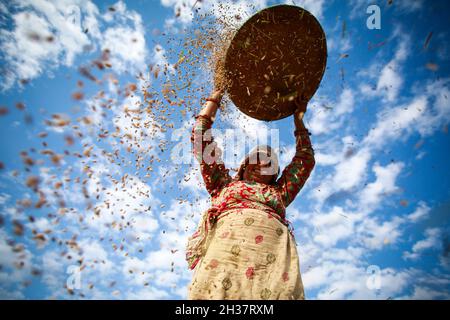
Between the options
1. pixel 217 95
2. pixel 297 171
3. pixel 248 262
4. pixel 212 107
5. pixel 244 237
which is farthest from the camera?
pixel 217 95

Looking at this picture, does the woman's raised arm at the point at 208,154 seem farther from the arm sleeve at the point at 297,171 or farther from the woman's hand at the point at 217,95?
the arm sleeve at the point at 297,171

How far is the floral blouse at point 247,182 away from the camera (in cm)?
292

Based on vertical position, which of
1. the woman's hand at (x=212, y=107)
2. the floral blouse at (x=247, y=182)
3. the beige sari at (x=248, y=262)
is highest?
the woman's hand at (x=212, y=107)

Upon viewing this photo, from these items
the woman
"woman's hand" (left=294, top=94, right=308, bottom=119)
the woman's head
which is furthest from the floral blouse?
"woman's hand" (left=294, top=94, right=308, bottom=119)

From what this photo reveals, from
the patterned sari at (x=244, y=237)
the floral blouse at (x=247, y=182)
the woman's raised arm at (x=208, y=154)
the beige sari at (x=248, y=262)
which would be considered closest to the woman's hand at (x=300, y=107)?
the floral blouse at (x=247, y=182)

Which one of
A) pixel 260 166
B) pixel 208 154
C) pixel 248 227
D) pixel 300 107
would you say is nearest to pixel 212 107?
pixel 208 154

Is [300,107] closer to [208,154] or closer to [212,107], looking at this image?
[212,107]

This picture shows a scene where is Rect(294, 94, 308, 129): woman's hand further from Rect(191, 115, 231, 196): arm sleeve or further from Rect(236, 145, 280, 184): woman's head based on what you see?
Rect(191, 115, 231, 196): arm sleeve

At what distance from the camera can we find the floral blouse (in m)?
2.92

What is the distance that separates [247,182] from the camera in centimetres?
316

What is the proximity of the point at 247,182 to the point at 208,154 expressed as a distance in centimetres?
54
